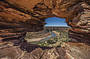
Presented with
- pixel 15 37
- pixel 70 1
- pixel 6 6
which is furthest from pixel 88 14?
pixel 15 37

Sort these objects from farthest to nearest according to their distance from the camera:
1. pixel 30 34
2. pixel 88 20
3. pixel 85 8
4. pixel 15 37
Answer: pixel 30 34, pixel 15 37, pixel 85 8, pixel 88 20

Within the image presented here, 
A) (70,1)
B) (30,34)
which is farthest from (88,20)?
(30,34)

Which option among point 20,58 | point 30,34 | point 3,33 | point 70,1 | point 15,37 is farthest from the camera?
point 30,34

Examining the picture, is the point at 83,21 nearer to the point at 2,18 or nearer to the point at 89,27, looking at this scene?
the point at 89,27

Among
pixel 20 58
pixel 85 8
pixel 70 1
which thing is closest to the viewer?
pixel 20 58

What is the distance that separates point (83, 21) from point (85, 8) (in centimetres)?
109

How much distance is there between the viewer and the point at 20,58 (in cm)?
215

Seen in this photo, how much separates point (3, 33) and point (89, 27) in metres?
6.18

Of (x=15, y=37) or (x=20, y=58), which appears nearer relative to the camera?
(x=20, y=58)

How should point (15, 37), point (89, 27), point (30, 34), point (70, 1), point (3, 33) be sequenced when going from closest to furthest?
point (89, 27) < point (3, 33) < point (70, 1) < point (15, 37) < point (30, 34)

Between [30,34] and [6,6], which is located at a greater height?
[6,6]

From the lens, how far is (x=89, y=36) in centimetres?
250

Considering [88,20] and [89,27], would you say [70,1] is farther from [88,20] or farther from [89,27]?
[89,27]

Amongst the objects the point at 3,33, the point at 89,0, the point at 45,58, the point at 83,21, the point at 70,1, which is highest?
the point at 70,1
